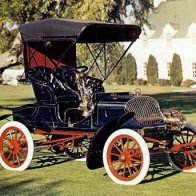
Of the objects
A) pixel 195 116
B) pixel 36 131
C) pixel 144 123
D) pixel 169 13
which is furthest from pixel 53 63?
pixel 169 13

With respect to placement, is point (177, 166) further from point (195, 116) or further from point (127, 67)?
point (127, 67)

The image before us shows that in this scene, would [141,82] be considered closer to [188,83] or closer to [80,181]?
[188,83]

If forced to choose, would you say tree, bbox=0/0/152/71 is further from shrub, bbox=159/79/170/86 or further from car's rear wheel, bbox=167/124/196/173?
shrub, bbox=159/79/170/86

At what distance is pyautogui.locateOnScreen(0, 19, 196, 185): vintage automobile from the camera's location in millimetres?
8766

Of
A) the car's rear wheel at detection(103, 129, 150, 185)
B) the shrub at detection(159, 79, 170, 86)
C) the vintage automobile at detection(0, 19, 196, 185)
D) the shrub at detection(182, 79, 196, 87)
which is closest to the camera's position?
the car's rear wheel at detection(103, 129, 150, 185)

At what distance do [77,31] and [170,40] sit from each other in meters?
48.5

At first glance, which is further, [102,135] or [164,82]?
[164,82]

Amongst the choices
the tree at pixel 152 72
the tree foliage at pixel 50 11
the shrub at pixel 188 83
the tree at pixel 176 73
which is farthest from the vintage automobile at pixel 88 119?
the tree at pixel 152 72

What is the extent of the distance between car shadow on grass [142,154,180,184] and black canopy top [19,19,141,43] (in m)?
2.38

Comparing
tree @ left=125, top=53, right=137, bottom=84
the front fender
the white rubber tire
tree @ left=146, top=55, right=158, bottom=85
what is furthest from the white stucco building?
the front fender

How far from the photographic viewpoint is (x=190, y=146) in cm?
951

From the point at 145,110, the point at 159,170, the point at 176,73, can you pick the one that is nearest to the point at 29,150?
the point at 145,110

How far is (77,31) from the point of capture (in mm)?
9586

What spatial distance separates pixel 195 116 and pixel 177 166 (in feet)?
40.3
